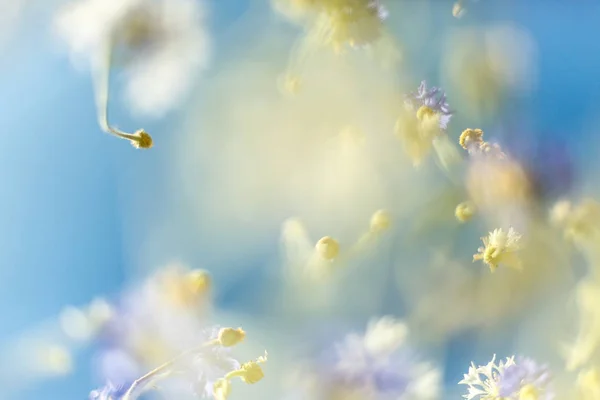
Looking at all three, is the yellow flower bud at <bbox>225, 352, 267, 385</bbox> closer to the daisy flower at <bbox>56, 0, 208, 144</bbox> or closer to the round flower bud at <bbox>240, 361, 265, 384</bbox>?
the round flower bud at <bbox>240, 361, 265, 384</bbox>

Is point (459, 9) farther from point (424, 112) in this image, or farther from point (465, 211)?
point (465, 211)

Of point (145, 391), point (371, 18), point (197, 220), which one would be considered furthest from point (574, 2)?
point (145, 391)

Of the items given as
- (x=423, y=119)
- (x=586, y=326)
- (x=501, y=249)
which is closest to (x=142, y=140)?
(x=423, y=119)

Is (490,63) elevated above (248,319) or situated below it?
above

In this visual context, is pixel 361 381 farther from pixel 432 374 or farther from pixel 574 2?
pixel 574 2

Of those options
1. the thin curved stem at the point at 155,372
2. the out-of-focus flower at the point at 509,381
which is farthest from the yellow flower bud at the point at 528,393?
the thin curved stem at the point at 155,372

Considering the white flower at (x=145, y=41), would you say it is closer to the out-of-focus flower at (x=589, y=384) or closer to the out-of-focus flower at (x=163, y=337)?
the out-of-focus flower at (x=163, y=337)

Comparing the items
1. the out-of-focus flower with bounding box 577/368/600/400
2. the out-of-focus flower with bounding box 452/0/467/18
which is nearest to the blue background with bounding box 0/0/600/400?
the out-of-focus flower with bounding box 452/0/467/18

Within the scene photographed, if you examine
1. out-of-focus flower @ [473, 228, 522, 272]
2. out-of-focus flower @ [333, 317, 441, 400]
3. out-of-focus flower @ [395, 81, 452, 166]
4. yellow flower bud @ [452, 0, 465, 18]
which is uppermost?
yellow flower bud @ [452, 0, 465, 18]
